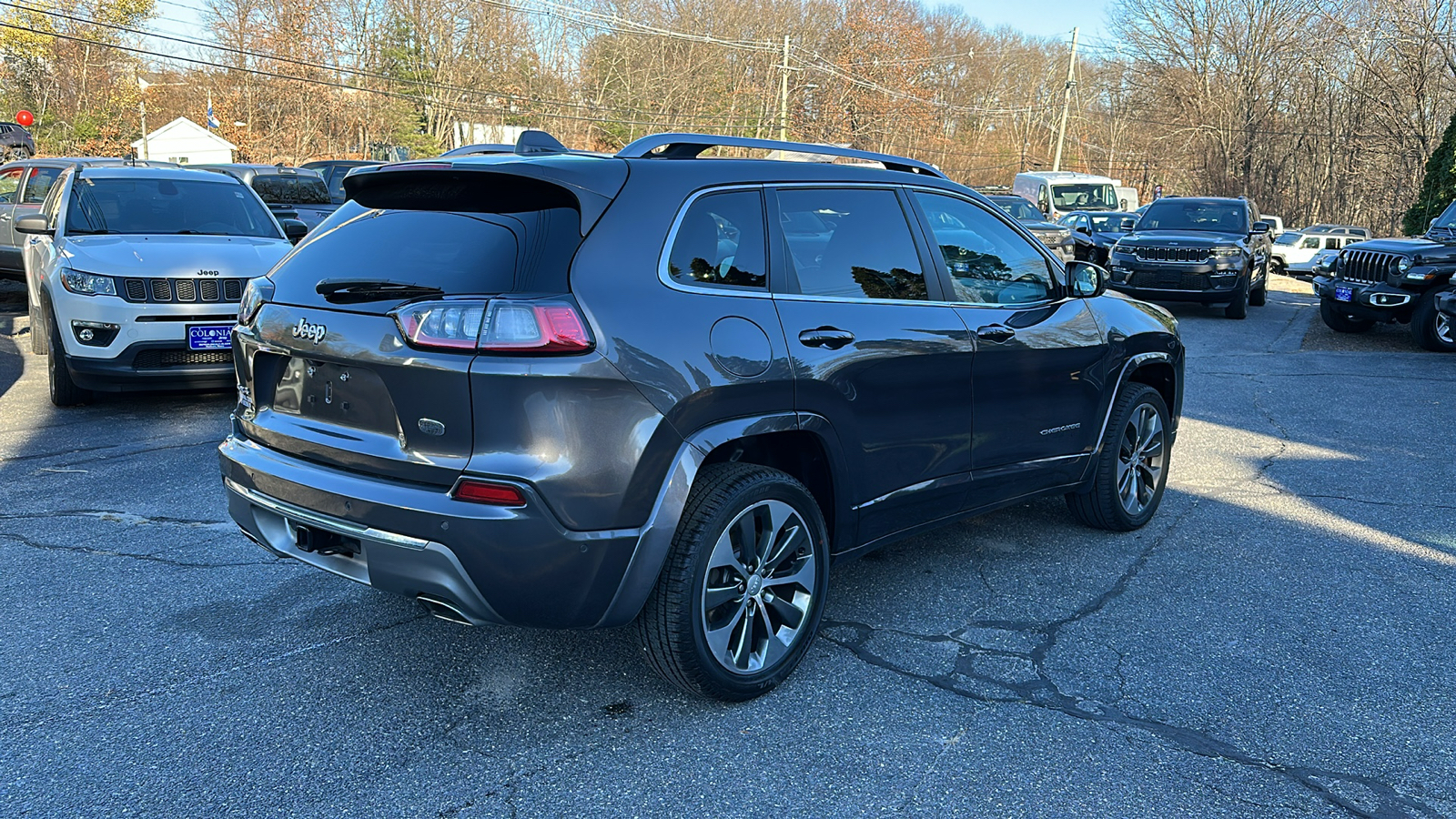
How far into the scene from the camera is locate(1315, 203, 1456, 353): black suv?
41.3 ft

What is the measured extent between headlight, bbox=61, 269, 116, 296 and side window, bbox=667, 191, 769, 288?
5641 millimetres

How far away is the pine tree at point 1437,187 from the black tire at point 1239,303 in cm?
978

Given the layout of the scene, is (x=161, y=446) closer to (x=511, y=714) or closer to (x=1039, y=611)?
(x=511, y=714)

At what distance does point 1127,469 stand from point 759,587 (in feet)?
8.51

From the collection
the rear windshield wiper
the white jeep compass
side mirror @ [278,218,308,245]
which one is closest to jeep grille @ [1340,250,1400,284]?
side mirror @ [278,218,308,245]

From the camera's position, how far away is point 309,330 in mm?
3217

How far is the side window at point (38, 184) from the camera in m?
13.3

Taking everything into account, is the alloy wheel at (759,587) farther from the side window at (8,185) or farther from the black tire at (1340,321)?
the side window at (8,185)

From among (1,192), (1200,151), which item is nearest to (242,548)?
(1,192)

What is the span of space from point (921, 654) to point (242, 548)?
297cm

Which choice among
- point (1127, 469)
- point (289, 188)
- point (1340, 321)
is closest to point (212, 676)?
point (1127, 469)

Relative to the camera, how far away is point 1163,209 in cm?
1784

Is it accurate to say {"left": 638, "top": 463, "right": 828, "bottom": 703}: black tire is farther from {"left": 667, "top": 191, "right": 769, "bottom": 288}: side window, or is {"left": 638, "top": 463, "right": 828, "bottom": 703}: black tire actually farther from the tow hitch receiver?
the tow hitch receiver

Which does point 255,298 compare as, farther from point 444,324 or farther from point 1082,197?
point 1082,197
